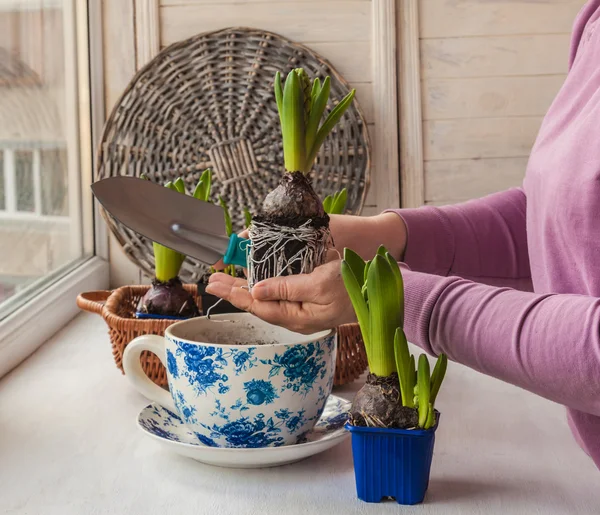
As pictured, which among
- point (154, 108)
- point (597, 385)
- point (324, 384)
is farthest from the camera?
point (154, 108)

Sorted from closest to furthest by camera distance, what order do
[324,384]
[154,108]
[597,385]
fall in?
[597,385], [324,384], [154,108]

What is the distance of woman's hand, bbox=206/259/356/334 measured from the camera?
0.68 m

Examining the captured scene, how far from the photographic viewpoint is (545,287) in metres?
0.79

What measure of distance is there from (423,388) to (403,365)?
0.02 metres

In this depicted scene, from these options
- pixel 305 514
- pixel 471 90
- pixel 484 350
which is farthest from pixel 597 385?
pixel 471 90

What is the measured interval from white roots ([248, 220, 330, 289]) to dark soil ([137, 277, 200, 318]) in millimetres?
257

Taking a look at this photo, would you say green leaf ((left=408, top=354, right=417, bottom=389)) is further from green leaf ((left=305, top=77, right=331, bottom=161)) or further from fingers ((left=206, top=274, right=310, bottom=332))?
green leaf ((left=305, top=77, right=331, bottom=161))

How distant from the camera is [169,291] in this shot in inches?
38.4

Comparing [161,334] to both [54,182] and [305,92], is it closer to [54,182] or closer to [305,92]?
[305,92]

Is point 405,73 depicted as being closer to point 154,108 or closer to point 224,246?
point 154,108

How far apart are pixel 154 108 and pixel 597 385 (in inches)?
45.2

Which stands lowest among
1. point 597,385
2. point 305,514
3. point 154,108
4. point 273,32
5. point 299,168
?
point 305,514

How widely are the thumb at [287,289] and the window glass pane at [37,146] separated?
57 cm

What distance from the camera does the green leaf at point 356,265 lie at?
0.64 metres
